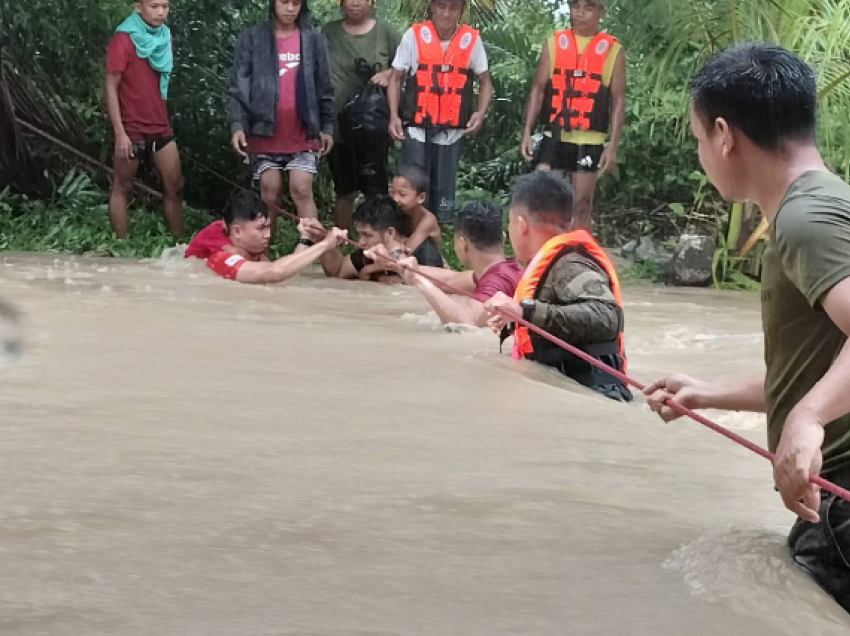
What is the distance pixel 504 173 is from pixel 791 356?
9506mm

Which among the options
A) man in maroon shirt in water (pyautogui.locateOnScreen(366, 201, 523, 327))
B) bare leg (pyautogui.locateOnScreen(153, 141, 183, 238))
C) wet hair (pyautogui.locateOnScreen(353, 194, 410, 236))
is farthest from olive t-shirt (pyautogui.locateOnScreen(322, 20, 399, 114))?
man in maroon shirt in water (pyautogui.locateOnScreen(366, 201, 523, 327))

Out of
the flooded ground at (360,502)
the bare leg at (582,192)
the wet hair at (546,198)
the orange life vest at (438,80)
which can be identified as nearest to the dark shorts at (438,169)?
the orange life vest at (438,80)

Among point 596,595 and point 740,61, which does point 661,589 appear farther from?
point 740,61

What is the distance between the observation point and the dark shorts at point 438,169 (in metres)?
8.65

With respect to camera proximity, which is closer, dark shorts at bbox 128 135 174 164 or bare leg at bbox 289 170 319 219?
bare leg at bbox 289 170 319 219

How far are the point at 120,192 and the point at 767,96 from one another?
23.6 feet

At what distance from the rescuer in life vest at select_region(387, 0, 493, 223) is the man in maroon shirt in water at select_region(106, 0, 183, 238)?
1.61 m

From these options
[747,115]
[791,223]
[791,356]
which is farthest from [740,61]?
[791,356]

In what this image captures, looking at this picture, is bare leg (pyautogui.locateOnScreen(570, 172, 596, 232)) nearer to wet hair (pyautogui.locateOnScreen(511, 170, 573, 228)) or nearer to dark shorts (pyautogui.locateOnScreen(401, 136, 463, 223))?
dark shorts (pyautogui.locateOnScreen(401, 136, 463, 223))

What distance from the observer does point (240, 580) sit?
92.4 inches

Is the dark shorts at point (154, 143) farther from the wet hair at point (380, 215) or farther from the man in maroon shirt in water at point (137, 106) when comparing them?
the wet hair at point (380, 215)

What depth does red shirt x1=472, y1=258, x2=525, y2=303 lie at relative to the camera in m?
5.87

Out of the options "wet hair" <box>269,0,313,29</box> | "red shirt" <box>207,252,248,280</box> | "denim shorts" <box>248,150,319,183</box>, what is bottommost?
"red shirt" <box>207,252,248,280</box>

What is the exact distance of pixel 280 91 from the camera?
8.51m
